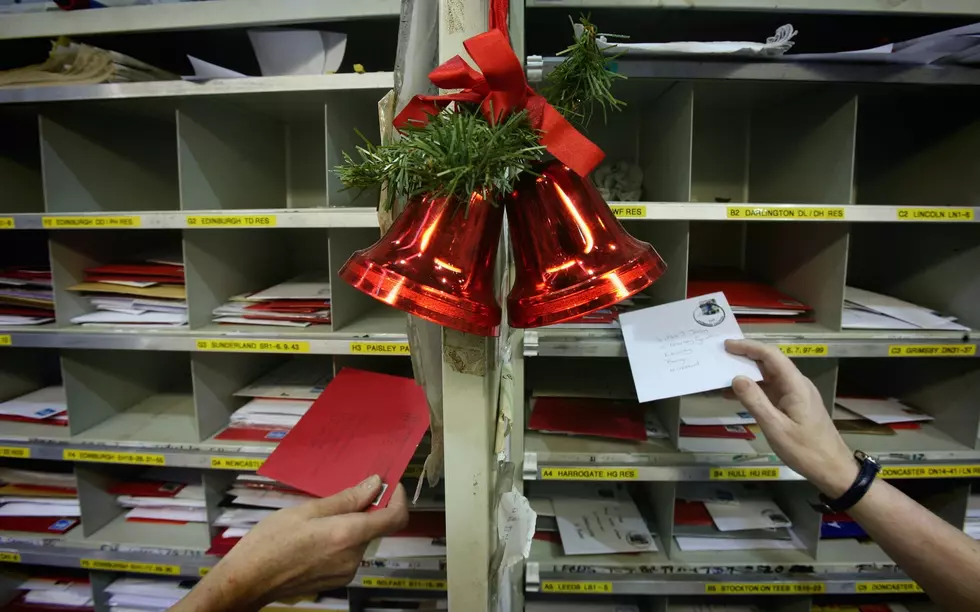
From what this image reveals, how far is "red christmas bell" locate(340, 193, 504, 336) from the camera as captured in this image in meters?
0.41

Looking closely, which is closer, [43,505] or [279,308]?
[279,308]

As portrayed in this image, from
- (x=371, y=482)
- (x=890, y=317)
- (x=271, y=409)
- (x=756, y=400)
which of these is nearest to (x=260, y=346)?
(x=271, y=409)

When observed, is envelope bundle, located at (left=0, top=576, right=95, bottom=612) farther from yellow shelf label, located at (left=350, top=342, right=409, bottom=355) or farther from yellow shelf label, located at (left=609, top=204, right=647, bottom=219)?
yellow shelf label, located at (left=609, top=204, right=647, bottom=219)

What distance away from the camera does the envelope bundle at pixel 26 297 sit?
1.33 metres

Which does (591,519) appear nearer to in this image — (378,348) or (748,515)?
(748,515)

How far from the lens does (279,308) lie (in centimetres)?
130

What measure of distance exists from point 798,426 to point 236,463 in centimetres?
137

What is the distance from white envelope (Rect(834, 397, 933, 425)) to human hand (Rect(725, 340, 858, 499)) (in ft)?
1.74

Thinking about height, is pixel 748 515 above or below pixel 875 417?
below

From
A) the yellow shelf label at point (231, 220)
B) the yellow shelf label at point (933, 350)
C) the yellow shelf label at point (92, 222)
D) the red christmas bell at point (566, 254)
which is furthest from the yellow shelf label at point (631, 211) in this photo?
the yellow shelf label at point (92, 222)

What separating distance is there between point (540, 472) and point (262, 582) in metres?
0.66

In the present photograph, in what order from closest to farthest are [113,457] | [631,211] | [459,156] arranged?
1. [459,156]
2. [631,211]
3. [113,457]

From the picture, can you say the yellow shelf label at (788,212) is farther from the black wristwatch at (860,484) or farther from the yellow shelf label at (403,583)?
the yellow shelf label at (403,583)

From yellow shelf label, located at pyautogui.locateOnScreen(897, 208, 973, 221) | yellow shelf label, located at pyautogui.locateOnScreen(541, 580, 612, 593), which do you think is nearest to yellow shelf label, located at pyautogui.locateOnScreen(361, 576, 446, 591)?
yellow shelf label, located at pyautogui.locateOnScreen(541, 580, 612, 593)
